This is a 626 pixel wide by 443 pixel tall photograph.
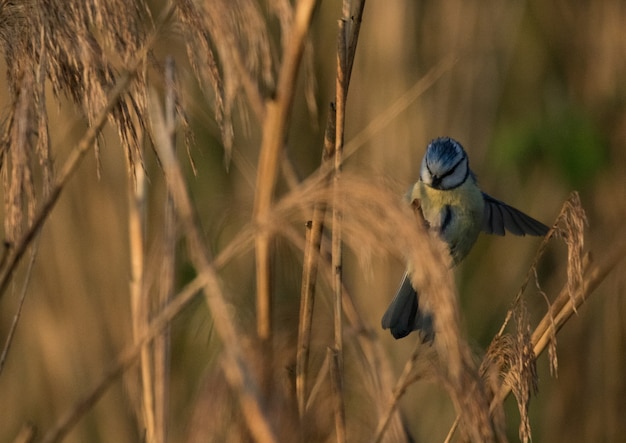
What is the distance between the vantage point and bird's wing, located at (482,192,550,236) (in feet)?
6.25

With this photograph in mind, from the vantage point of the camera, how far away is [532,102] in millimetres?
2951

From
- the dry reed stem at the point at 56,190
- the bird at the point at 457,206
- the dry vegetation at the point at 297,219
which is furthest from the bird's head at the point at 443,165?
the dry reed stem at the point at 56,190

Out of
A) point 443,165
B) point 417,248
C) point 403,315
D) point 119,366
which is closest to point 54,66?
point 119,366

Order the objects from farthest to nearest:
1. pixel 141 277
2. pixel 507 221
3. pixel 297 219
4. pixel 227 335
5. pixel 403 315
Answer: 1. pixel 507 221
2. pixel 403 315
3. pixel 141 277
4. pixel 297 219
5. pixel 227 335

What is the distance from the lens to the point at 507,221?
77.6 inches

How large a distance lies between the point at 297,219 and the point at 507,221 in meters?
1.09

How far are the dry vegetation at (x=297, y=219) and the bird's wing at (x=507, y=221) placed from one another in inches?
4.8

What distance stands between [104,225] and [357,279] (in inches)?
29.6

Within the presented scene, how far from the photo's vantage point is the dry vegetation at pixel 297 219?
3.22ft

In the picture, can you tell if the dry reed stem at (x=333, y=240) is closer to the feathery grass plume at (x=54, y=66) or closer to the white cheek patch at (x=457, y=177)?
the feathery grass plume at (x=54, y=66)

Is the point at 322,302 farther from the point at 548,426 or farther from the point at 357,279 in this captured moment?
the point at 548,426

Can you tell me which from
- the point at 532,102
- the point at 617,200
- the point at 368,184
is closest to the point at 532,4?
the point at 532,102

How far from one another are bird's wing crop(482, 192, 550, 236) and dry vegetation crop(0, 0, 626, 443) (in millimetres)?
121

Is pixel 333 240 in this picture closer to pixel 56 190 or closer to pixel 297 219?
pixel 297 219
